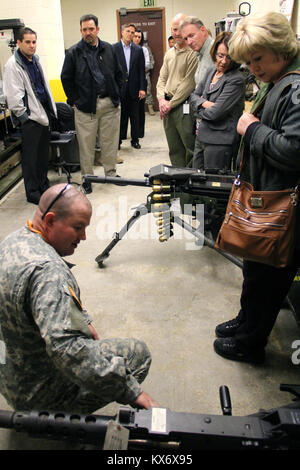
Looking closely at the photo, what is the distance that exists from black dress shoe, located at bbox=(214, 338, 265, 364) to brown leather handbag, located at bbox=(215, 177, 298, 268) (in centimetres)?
63

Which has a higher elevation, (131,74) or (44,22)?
(44,22)

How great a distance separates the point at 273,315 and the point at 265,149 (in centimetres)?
79

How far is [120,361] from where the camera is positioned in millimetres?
1219

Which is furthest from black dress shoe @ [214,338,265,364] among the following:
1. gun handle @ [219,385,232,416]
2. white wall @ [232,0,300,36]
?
white wall @ [232,0,300,36]

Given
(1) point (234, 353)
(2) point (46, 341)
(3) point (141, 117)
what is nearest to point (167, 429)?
(2) point (46, 341)

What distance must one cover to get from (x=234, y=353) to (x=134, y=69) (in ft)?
15.8

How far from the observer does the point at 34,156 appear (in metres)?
4.02

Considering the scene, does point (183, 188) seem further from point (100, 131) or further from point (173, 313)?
point (100, 131)

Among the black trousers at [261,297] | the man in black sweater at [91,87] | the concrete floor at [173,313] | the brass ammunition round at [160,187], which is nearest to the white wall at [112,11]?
the man in black sweater at [91,87]

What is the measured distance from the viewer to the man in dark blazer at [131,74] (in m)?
5.59

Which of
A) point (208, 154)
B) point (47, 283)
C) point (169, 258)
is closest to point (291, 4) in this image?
point (208, 154)

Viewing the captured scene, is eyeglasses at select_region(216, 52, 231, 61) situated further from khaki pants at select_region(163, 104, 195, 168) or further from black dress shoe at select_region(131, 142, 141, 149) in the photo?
black dress shoe at select_region(131, 142, 141, 149)

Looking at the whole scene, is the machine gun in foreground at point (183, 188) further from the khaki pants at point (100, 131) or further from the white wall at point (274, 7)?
the khaki pants at point (100, 131)

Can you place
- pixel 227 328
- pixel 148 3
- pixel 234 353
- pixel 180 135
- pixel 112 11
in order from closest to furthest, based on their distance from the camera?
pixel 234 353 → pixel 227 328 → pixel 180 135 → pixel 148 3 → pixel 112 11
